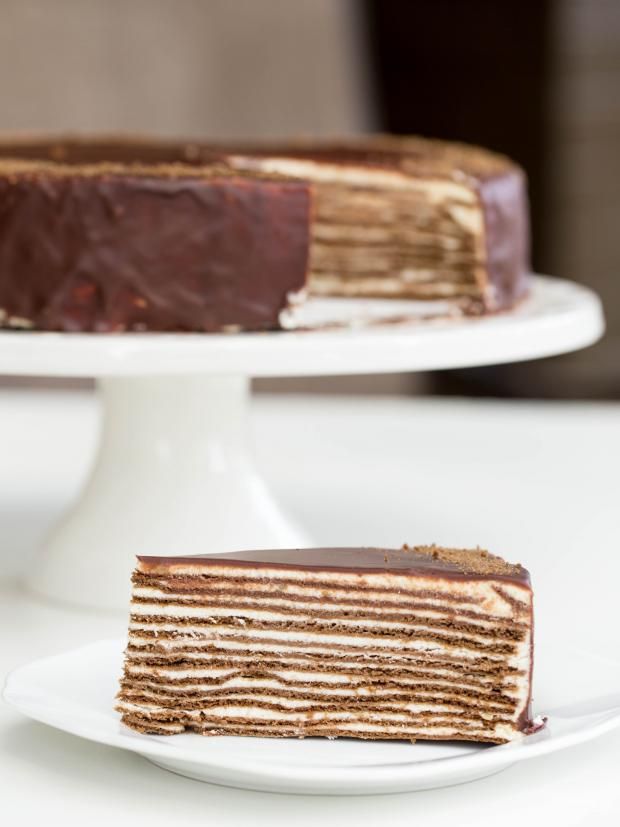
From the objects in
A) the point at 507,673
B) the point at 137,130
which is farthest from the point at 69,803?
the point at 137,130

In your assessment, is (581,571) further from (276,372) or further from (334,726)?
(334,726)

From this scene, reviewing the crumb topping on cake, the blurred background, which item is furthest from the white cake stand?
the blurred background

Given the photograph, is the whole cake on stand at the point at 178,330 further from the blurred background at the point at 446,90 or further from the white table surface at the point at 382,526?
the blurred background at the point at 446,90

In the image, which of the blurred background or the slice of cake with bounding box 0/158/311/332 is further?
the blurred background

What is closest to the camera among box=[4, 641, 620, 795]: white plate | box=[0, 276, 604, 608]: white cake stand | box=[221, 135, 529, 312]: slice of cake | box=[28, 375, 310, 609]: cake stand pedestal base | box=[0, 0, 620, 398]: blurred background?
box=[4, 641, 620, 795]: white plate

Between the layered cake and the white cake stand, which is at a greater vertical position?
the layered cake

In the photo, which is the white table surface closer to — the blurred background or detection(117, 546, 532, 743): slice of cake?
detection(117, 546, 532, 743): slice of cake

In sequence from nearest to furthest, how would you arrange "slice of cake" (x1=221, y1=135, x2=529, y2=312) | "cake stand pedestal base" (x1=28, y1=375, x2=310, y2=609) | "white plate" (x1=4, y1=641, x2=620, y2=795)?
"white plate" (x1=4, y1=641, x2=620, y2=795)
"cake stand pedestal base" (x1=28, y1=375, x2=310, y2=609)
"slice of cake" (x1=221, y1=135, x2=529, y2=312)
